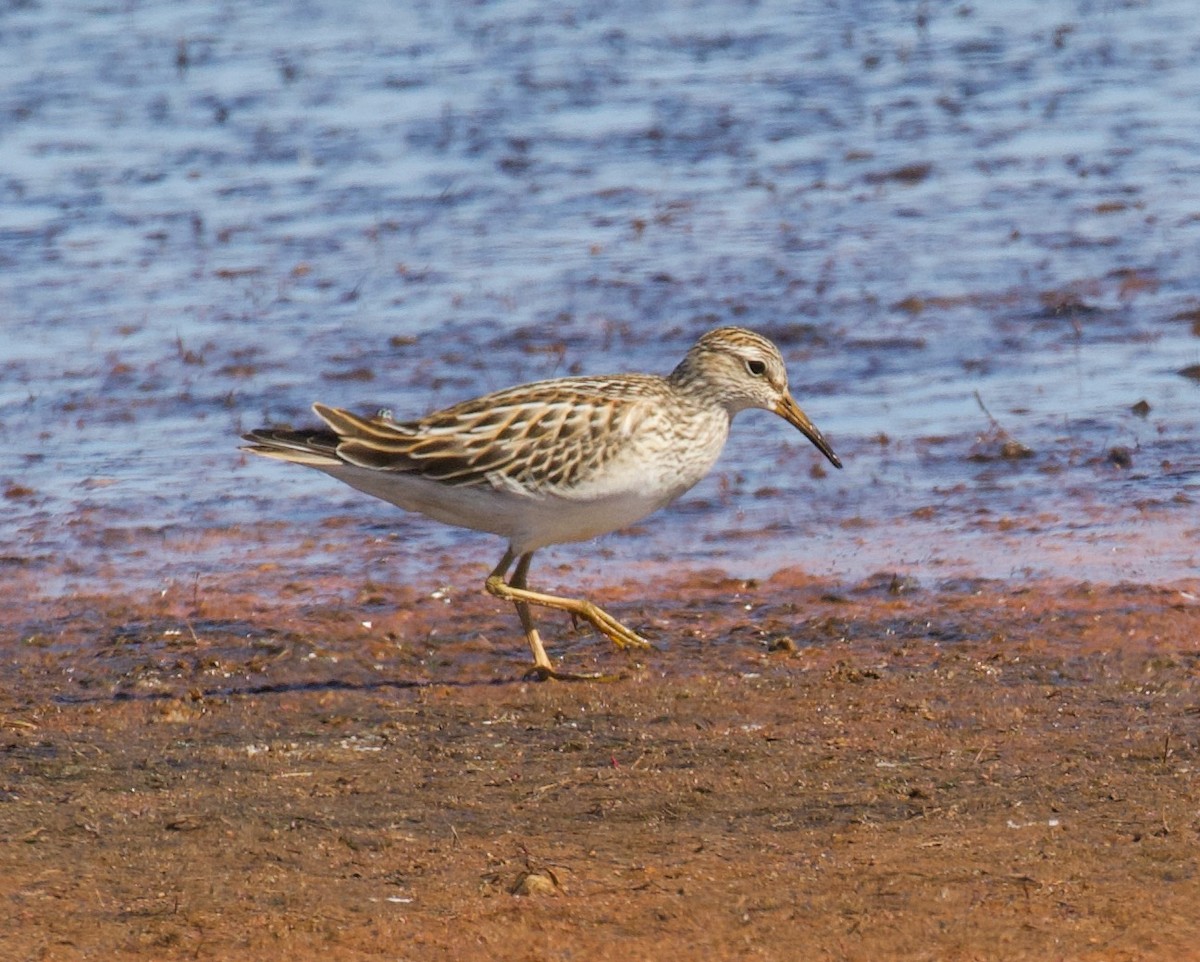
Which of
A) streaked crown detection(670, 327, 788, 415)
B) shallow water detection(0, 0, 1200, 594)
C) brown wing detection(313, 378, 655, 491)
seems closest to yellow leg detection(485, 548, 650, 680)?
brown wing detection(313, 378, 655, 491)

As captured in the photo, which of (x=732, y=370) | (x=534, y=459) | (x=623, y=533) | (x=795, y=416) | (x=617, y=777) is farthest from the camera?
(x=623, y=533)

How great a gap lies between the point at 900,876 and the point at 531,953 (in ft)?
3.70

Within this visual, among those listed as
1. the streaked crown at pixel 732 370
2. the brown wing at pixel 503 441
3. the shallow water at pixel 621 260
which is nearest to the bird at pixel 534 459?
the brown wing at pixel 503 441

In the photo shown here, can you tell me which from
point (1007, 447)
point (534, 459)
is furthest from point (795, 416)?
point (1007, 447)

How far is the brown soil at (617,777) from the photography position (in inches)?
248

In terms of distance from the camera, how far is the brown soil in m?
6.30

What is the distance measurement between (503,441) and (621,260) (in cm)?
696

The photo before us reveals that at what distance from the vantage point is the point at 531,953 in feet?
20.3

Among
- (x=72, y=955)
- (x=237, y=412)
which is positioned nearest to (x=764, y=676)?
(x=72, y=955)

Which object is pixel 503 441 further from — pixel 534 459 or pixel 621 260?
pixel 621 260

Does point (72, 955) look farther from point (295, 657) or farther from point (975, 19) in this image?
point (975, 19)

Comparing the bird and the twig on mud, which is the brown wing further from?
the twig on mud

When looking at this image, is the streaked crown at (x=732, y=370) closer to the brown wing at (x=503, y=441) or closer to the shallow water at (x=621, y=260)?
the brown wing at (x=503, y=441)

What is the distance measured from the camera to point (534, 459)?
29.0 ft
